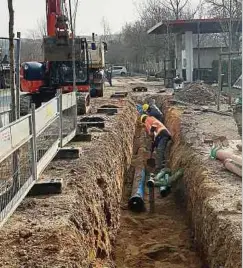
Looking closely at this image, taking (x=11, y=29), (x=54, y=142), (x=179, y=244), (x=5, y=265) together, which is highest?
(x=11, y=29)

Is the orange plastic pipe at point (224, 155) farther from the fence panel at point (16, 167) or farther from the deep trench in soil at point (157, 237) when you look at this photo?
the fence panel at point (16, 167)

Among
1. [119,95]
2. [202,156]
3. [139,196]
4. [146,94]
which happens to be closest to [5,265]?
[139,196]

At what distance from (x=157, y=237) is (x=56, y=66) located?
10476mm

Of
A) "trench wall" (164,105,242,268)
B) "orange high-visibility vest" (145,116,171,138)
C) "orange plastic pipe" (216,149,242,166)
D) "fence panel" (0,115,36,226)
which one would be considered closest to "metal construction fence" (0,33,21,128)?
"fence panel" (0,115,36,226)

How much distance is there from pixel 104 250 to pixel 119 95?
54.2ft

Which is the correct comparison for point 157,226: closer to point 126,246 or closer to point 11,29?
point 126,246

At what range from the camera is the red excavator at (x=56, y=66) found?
54.3 feet

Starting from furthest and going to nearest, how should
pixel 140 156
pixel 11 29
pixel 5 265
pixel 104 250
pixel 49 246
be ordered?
1. pixel 140 156
2. pixel 104 250
3. pixel 11 29
4. pixel 49 246
5. pixel 5 265

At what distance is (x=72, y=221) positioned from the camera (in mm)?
5625

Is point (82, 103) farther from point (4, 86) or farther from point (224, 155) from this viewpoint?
point (224, 155)

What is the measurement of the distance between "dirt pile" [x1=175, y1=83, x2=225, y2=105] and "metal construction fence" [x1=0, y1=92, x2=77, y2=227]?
13.6 meters

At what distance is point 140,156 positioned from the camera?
48.4 feet

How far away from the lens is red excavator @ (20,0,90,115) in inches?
652

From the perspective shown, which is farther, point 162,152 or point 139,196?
point 162,152
